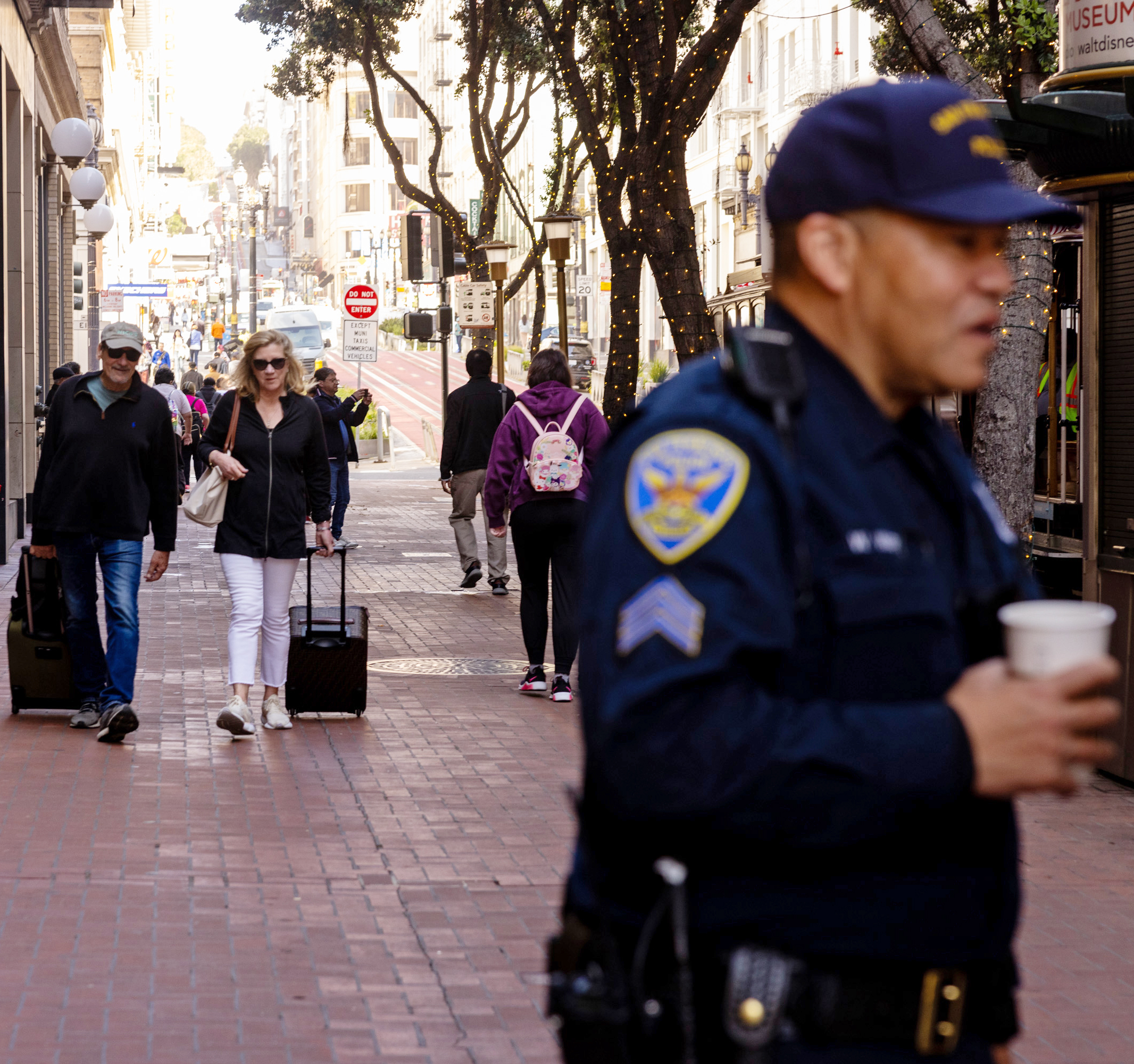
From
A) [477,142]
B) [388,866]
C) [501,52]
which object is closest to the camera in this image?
[388,866]

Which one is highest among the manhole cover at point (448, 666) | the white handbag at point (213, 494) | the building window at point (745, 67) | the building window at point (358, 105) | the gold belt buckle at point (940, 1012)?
the building window at point (358, 105)

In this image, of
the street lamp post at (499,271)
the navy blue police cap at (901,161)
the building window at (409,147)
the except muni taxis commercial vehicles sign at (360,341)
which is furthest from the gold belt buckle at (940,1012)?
the building window at (409,147)

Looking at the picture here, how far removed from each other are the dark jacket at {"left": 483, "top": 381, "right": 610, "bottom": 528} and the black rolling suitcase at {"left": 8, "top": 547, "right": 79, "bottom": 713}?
2440 millimetres

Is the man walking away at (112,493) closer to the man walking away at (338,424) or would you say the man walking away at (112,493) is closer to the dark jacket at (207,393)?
the man walking away at (338,424)

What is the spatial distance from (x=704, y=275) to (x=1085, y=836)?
54.1 meters

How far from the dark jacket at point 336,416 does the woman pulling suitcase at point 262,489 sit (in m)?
10.4

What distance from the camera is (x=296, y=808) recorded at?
25.2ft

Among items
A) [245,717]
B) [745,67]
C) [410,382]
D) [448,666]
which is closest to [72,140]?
[448,666]

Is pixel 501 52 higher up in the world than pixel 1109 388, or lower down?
higher up

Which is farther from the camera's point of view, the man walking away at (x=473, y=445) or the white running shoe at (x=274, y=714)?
the man walking away at (x=473, y=445)

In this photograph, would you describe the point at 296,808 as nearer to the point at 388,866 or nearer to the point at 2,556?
the point at 388,866

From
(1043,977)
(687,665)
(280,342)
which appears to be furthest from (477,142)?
(687,665)

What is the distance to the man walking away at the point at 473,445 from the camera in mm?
15547

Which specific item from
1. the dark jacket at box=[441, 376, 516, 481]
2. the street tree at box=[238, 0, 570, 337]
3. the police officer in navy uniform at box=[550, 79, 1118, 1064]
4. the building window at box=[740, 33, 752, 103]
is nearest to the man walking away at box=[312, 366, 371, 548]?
the dark jacket at box=[441, 376, 516, 481]
